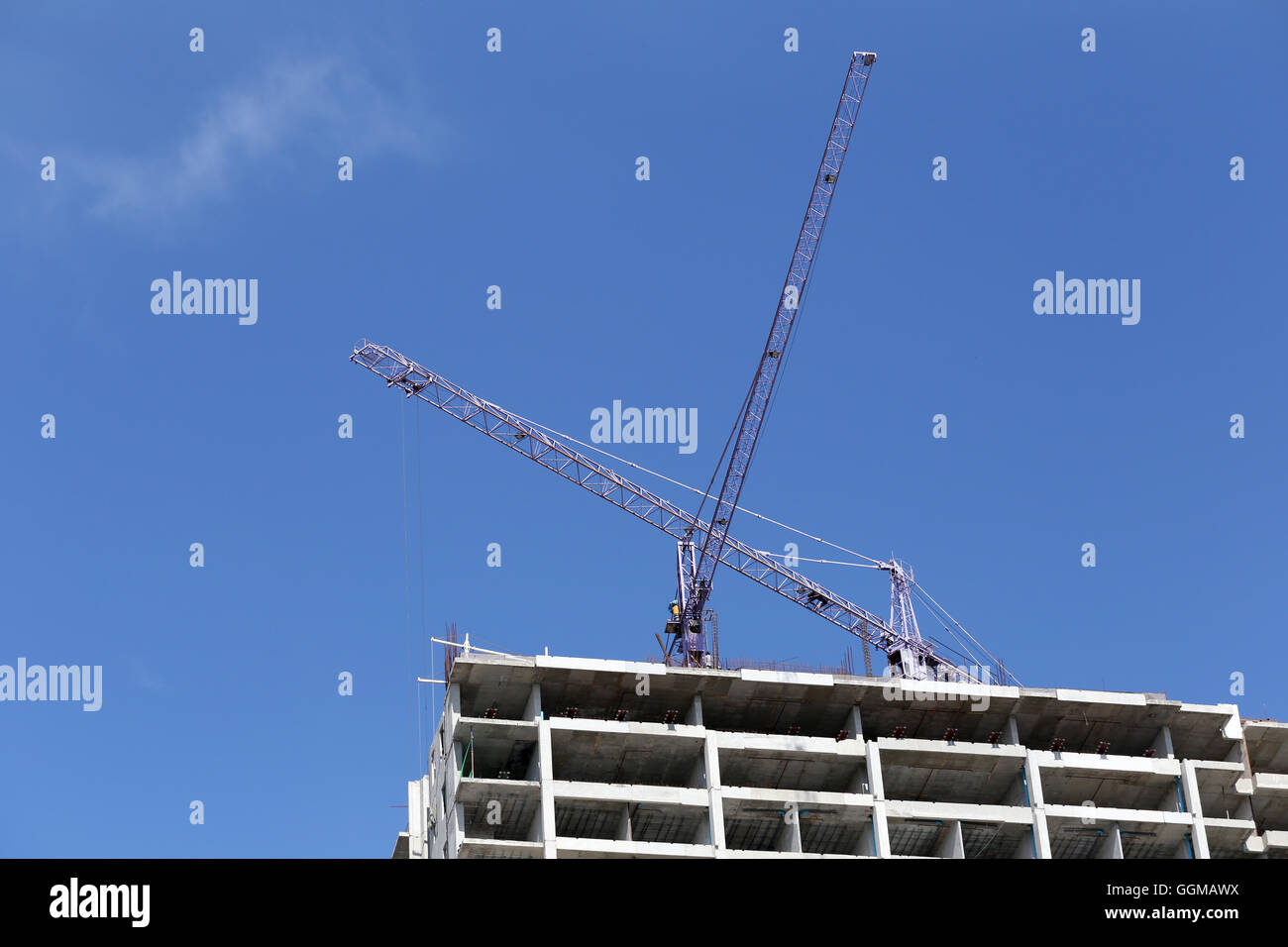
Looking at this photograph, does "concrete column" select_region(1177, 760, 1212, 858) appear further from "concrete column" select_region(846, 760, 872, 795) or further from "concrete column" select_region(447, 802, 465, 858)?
"concrete column" select_region(447, 802, 465, 858)

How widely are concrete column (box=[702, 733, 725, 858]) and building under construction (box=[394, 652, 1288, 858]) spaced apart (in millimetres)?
129

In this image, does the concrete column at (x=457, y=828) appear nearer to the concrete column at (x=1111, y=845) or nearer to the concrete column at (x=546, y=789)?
the concrete column at (x=546, y=789)

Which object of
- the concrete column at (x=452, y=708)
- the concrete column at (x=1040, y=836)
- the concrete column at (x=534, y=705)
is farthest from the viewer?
the concrete column at (x=1040, y=836)

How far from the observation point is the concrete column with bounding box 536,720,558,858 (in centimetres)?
9406

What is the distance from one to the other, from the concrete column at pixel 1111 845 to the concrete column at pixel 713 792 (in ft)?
75.0

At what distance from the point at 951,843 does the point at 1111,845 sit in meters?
9.61

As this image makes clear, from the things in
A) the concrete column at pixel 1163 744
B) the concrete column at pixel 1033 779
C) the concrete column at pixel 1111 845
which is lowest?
the concrete column at pixel 1111 845

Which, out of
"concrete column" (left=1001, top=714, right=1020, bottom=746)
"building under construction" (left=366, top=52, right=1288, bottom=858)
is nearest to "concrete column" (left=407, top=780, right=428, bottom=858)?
"building under construction" (left=366, top=52, right=1288, bottom=858)

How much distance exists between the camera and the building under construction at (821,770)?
323ft

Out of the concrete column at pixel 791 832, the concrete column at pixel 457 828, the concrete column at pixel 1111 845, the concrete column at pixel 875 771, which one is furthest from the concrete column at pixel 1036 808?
the concrete column at pixel 457 828
